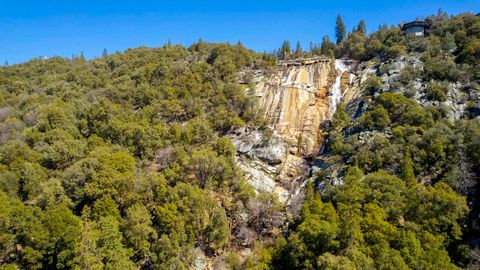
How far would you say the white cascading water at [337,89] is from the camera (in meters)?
67.4

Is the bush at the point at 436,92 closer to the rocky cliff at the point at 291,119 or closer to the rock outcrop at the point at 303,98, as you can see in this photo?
the rocky cliff at the point at 291,119

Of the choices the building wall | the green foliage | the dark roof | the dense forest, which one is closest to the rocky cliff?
the dense forest

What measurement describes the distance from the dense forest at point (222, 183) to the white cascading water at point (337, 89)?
375cm

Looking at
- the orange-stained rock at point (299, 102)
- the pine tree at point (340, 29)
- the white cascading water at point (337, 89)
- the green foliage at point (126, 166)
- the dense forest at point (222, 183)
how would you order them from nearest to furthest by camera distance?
the dense forest at point (222, 183) < the green foliage at point (126, 166) < the orange-stained rock at point (299, 102) < the white cascading water at point (337, 89) < the pine tree at point (340, 29)

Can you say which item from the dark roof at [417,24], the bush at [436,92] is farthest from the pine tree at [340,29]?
the bush at [436,92]

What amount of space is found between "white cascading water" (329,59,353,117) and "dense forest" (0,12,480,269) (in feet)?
12.3

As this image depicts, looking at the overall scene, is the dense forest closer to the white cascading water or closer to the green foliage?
the green foliage

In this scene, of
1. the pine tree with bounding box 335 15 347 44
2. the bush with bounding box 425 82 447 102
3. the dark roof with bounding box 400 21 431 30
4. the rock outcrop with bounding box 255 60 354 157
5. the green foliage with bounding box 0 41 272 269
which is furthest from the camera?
the pine tree with bounding box 335 15 347 44

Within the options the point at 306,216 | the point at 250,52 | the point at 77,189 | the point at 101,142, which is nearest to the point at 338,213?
the point at 306,216

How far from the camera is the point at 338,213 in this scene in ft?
131

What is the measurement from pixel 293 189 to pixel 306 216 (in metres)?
13.5

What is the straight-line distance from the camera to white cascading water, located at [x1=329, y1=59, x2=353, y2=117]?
221 ft

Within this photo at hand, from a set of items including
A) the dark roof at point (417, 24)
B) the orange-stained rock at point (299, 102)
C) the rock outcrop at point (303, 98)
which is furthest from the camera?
the dark roof at point (417, 24)

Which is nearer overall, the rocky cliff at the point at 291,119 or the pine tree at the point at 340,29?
the rocky cliff at the point at 291,119
